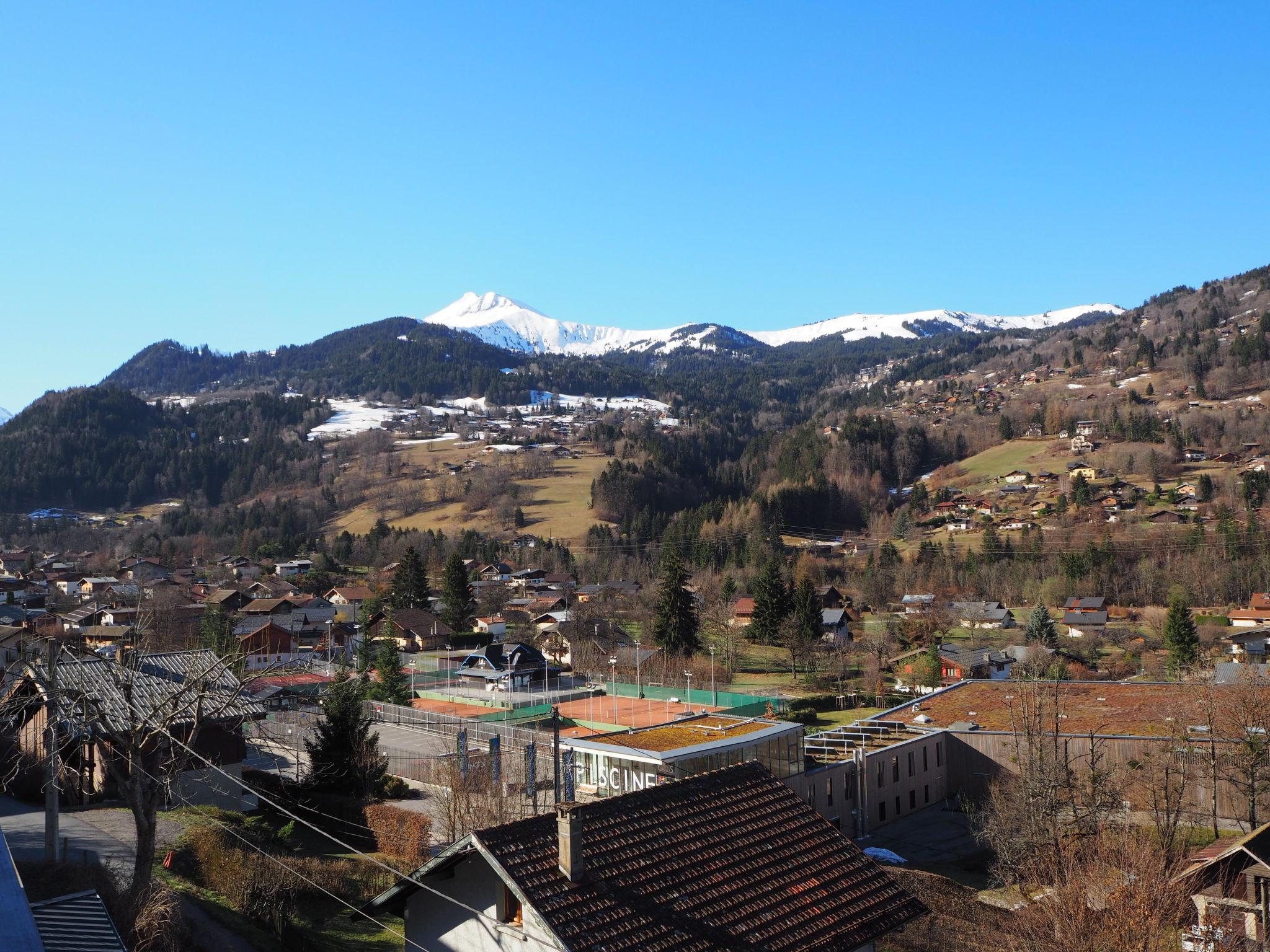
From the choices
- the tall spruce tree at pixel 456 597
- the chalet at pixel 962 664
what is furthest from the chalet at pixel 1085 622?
the tall spruce tree at pixel 456 597

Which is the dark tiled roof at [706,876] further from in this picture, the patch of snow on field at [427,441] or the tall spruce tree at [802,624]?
the patch of snow on field at [427,441]

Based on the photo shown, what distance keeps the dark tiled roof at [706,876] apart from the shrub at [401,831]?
8.43 m

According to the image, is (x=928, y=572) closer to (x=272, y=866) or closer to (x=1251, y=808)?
(x=1251, y=808)

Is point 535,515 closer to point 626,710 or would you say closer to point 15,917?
point 626,710

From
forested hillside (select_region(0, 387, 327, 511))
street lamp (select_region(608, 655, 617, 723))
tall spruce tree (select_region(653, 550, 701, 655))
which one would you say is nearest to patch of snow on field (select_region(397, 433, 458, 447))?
forested hillside (select_region(0, 387, 327, 511))

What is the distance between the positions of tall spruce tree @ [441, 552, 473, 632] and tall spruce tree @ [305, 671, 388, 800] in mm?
41775

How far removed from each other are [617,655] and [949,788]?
26.3 m

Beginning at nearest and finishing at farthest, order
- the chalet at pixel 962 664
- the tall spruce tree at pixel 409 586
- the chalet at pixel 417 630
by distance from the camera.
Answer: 1. the chalet at pixel 962 664
2. the chalet at pixel 417 630
3. the tall spruce tree at pixel 409 586

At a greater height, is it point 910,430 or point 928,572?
point 910,430

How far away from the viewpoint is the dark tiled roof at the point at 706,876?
990 centimetres

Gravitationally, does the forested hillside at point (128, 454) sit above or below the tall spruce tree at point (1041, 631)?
above

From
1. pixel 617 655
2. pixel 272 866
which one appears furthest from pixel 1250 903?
pixel 617 655

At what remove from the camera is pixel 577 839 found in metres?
10.2

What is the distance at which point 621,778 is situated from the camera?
21891 mm
